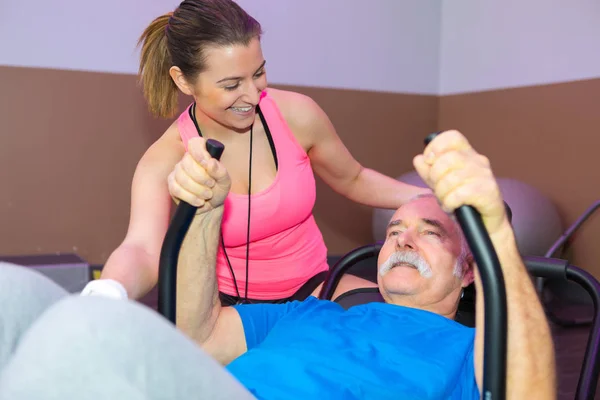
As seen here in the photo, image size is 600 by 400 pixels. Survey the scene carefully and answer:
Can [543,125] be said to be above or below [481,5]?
below

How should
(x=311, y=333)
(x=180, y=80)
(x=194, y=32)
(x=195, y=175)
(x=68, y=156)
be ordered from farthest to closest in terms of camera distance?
(x=68, y=156)
(x=180, y=80)
(x=194, y=32)
(x=311, y=333)
(x=195, y=175)

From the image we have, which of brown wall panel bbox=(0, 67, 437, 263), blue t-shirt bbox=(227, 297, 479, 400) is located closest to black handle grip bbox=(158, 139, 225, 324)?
blue t-shirt bbox=(227, 297, 479, 400)

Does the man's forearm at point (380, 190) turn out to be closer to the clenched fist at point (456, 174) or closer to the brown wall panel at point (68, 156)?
the clenched fist at point (456, 174)

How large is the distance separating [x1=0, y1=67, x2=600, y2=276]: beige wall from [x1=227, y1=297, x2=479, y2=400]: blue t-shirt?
2.60 metres

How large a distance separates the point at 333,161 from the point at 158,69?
559 mm

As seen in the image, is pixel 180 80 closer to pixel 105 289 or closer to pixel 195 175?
pixel 195 175

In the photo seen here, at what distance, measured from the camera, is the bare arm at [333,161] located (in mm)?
1935

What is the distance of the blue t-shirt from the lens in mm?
1213

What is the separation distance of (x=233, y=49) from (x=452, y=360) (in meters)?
0.90

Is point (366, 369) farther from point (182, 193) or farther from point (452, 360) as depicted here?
point (182, 193)

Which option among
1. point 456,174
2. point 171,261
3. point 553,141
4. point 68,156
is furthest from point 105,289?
point 553,141

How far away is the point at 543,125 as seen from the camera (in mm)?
3961

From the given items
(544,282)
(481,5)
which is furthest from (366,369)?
(481,5)

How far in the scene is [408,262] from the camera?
5.06 ft
